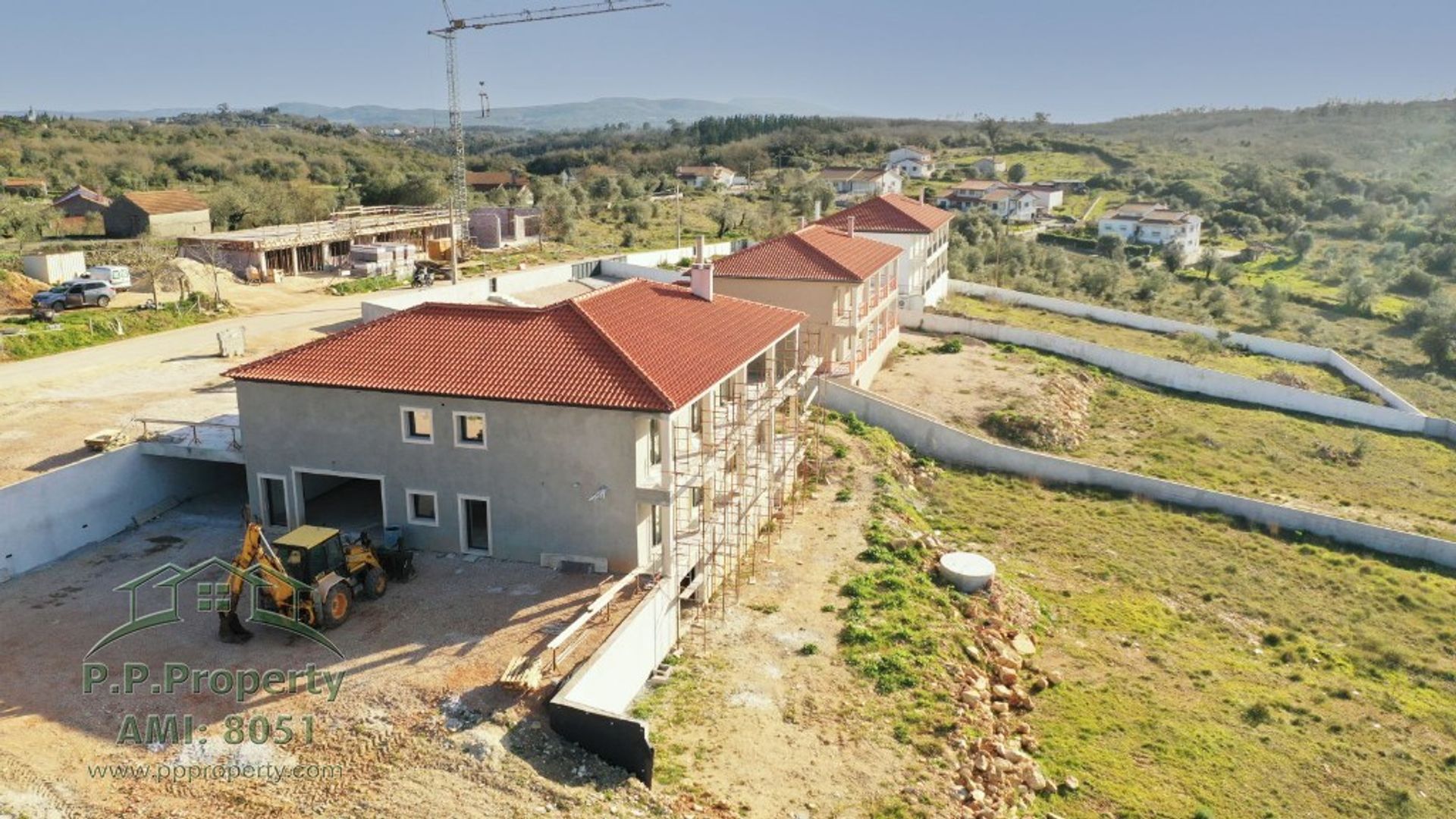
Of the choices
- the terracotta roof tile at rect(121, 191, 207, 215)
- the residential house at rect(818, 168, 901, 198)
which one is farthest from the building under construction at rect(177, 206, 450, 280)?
the residential house at rect(818, 168, 901, 198)

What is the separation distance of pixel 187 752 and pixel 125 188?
296ft

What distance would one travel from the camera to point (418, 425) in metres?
22.8

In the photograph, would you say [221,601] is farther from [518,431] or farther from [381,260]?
[381,260]

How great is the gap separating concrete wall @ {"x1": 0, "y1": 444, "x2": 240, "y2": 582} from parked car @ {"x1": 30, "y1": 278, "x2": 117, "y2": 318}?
20727mm

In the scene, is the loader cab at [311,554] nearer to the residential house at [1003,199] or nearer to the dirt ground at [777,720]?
the dirt ground at [777,720]

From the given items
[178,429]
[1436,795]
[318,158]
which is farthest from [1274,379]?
[318,158]

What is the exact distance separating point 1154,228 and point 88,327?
297ft

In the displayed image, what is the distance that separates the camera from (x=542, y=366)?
73.4 ft

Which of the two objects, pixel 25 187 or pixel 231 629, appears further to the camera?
pixel 25 187

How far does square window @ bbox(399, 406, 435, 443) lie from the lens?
22344 millimetres

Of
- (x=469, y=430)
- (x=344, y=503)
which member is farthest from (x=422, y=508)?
(x=344, y=503)

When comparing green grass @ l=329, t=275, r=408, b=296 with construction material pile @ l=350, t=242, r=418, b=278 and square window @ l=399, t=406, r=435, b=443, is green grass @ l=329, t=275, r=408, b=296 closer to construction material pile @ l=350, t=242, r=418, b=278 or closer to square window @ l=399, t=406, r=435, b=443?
construction material pile @ l=350, t=242, r=418, b=278

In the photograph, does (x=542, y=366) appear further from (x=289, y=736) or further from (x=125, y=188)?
(x=125, y=188)

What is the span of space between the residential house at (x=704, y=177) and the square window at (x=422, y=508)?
100295 millimetres
